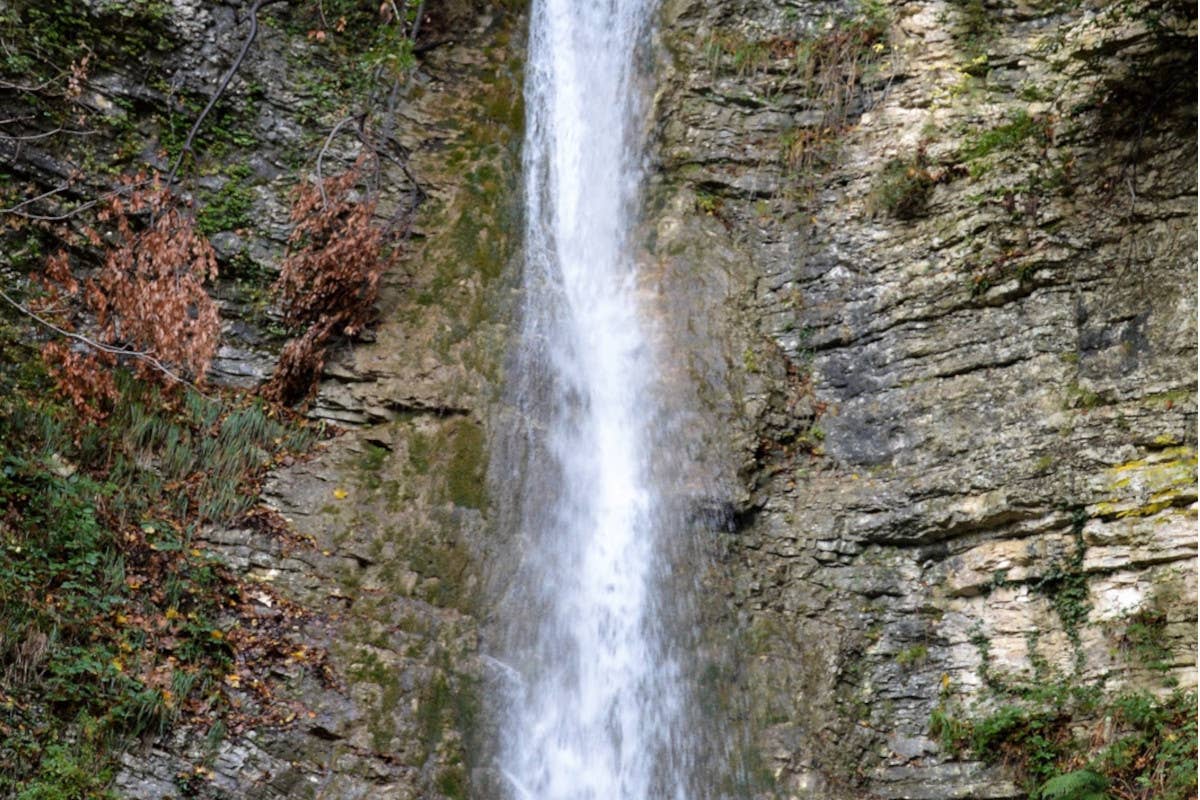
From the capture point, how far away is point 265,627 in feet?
20.1

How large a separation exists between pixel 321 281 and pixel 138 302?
1.25 metres

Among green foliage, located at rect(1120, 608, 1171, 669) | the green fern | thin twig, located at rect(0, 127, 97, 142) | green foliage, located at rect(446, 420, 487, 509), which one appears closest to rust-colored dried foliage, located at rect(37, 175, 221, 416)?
thin twig, located at rect(0, 127, 97, 142)

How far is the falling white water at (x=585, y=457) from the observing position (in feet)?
20.0

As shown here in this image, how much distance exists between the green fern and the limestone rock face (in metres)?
0.51

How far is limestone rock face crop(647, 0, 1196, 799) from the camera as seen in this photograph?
6.03 metres

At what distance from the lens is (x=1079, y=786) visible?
528 centimetres

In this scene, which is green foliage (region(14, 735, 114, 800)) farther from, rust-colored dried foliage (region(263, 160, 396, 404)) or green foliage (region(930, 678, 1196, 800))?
green foliage (region(930, 678, 1196, 800))

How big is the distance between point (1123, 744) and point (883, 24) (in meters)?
5.71

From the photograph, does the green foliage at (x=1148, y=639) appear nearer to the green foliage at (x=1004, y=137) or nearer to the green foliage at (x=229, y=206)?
the green foliage at (x=1004, y=137)

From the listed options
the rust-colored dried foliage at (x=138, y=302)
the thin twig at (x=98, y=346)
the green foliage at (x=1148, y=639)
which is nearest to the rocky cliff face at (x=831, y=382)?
the green foliage at (x=1148, y=639)

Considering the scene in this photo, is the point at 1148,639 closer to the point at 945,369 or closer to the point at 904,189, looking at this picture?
the point at 945,369

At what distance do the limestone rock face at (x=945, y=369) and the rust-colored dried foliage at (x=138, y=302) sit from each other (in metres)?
3.44

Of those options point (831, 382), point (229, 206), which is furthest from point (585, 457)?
point (229, 206)

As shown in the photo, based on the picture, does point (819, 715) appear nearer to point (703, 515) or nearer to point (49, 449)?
point (703, 515)
